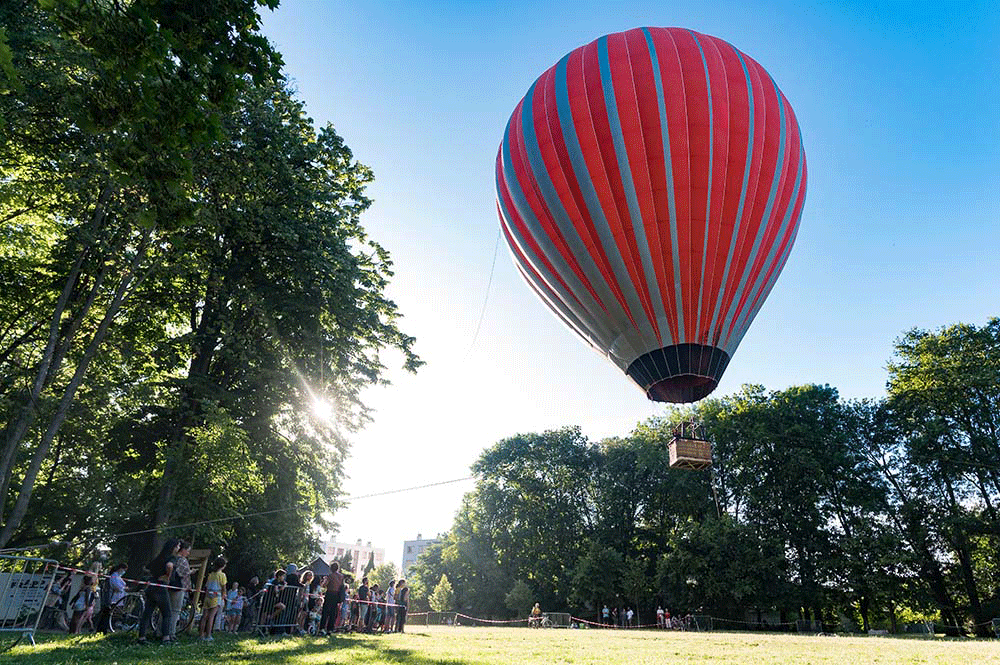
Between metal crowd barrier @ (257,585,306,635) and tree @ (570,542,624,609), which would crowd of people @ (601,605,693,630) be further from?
metal crowd barrier @ (257,585,306,635)

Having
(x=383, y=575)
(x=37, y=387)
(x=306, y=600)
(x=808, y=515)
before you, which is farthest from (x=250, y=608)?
(x=383, y=575)

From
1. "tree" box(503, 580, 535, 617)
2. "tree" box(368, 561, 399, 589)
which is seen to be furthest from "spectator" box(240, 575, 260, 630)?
"tree" box(368, 561, 399, 589)

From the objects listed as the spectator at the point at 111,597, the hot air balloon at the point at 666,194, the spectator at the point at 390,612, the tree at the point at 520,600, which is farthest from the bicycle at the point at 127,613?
the tree at the point at 520,600

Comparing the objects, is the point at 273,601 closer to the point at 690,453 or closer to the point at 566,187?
the point at 690,453

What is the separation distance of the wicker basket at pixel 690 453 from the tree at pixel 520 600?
3189 centimetres

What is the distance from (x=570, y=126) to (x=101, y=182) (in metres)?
12.0

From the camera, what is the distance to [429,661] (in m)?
7.27

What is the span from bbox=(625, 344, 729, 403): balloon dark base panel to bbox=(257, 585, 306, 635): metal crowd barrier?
35.3ft

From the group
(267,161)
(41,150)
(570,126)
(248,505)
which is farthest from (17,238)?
(570,126)

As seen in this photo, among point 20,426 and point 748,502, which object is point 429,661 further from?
point 748,502

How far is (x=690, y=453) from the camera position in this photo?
1590 cm

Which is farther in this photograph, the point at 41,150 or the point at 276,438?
the point at 276,438

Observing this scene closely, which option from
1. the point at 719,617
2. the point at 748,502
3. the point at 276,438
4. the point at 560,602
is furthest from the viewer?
the point at 560,602

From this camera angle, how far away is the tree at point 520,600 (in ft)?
142
